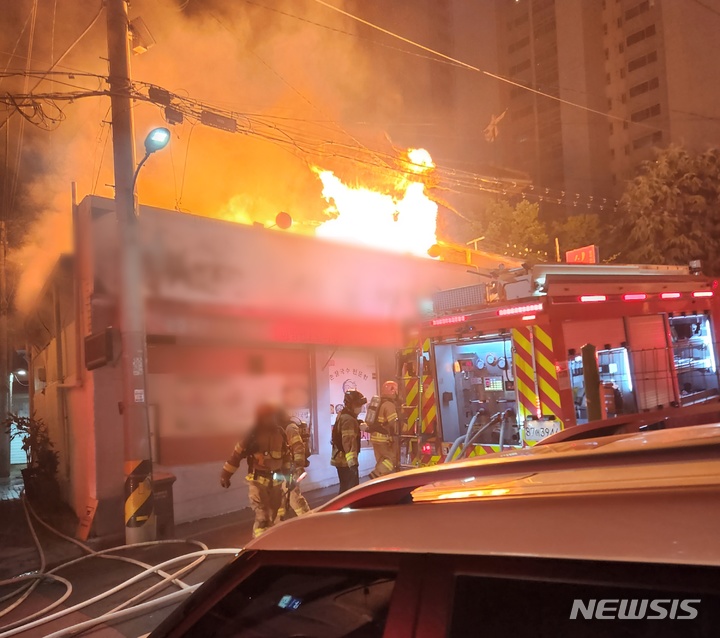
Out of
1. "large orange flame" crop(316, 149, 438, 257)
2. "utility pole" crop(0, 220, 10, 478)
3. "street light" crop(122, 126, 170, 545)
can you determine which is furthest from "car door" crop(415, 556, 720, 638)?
"utility pole" crop(0, 220, 10, 478)

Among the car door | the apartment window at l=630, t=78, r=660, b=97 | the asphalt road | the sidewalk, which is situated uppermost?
the apartment window at l=630, t=78, r=660, b=97

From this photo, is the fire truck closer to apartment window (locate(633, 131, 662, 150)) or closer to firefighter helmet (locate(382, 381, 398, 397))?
firefighter helmet (locate(382, 381, 398, 397))

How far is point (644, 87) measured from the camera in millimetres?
48531

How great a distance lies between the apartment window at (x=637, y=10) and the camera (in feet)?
156

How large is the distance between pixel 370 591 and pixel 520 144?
58071mm

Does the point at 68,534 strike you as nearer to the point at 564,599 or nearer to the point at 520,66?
the point at 564,599

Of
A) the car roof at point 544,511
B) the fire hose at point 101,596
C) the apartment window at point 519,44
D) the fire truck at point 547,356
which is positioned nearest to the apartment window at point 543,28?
the apartment window at point 519,44

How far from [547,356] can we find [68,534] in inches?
278

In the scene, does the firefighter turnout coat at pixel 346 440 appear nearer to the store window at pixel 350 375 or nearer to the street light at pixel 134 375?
the street light at pixel 134 375

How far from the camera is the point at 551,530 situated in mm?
965

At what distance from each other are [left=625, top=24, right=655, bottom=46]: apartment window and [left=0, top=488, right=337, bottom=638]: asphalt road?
54.3 meters

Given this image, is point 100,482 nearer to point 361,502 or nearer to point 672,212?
point 361,502

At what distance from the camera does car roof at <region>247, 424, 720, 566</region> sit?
0.88 meters

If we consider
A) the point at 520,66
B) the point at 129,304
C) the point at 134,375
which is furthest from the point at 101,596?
the point at 520,66
